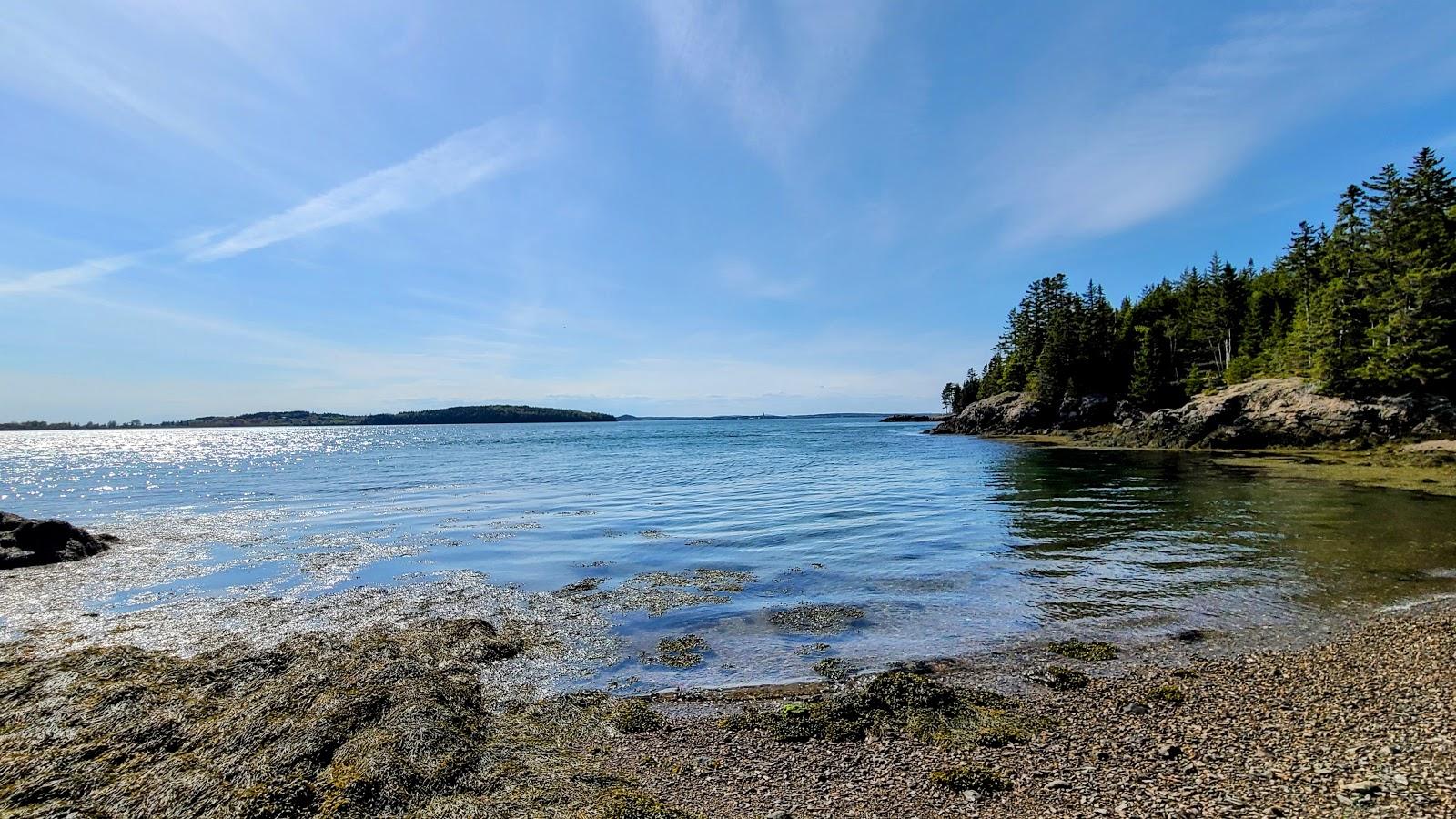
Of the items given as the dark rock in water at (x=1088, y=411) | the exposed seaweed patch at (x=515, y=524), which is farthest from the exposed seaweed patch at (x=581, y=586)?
the dark rock in water at (x=1088, y=411)

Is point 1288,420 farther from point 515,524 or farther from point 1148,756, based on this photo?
point 515,524

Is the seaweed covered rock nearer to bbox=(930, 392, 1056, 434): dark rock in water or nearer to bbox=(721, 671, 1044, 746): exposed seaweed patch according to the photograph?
bbox=(721, 671, 1044, 746): exposed seaweed patch

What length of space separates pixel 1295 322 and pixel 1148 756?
3273 inches

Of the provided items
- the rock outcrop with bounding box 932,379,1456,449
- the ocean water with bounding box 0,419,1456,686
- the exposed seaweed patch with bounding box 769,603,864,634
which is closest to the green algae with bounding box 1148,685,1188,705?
the ocean water with bounding box 0,419,1456,686

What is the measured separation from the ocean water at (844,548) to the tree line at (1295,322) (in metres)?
21.9

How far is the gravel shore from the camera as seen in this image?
6.42 metres

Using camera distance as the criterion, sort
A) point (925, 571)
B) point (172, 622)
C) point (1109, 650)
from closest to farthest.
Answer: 1. point (1109, 650)
2. point (172, 622)
3. point (925, 571)

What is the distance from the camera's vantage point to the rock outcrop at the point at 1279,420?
45469mm

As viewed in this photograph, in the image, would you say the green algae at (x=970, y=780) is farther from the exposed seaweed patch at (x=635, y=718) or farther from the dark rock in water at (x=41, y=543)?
the dark rock in water at (x=41, y=543)

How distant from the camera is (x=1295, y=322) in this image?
65562 millimetres

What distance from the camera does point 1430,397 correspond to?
45719mm

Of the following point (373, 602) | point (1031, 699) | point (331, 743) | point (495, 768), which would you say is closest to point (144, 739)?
point (331, 743)

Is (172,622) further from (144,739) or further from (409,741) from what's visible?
(409,741)

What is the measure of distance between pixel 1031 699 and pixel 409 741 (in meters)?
9.14
